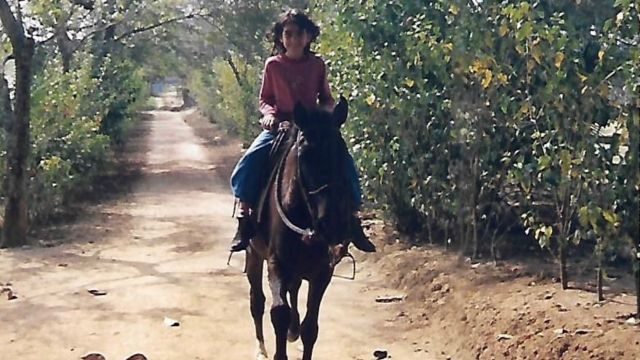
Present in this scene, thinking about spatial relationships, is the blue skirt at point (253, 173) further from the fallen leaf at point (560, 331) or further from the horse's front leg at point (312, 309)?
the fallen leaf at point (560, 331)

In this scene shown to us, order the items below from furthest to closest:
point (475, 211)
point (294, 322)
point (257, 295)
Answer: point (475, 211), point (257, 295), point (294, 322)

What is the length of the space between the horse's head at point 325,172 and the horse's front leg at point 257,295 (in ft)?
5.05

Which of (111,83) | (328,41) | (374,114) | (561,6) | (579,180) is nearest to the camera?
(579,180)

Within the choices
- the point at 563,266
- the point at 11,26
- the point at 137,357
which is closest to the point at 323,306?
the point at 563,266

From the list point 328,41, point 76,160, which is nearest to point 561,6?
point 328,41

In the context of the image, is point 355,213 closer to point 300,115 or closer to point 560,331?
point 300,115

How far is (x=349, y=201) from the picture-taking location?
513 centimetres

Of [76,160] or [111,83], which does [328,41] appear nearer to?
[76,160]

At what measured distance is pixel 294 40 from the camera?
19.6 feet

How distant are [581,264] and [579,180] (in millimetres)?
1904

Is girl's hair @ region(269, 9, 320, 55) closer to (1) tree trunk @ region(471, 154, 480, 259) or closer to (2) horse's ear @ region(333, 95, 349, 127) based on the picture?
(2) horse's ear @ region(333, 95, 349, 127)

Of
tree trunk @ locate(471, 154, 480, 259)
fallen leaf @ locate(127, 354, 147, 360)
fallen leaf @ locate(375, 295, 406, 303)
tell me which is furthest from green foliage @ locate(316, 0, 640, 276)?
fallen leaf @ locate(127, 354, 147, 360)

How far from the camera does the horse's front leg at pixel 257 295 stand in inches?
261

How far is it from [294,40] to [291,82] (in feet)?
0.96
